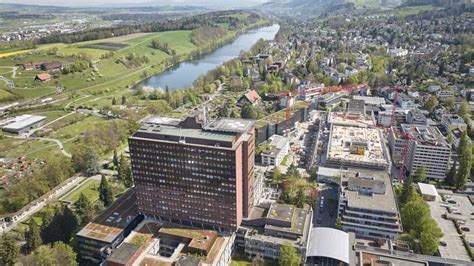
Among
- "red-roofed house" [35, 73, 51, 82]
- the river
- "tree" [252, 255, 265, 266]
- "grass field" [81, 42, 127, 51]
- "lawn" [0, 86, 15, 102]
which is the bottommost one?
A: the river

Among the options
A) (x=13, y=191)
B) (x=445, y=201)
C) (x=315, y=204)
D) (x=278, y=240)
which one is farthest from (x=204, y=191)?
(x=445, y=201)

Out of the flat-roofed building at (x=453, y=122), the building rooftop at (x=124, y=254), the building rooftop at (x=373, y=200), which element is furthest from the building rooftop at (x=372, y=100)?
the building rooftop at (x=124, y=254)

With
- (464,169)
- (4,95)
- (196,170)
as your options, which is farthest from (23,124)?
(464,169)

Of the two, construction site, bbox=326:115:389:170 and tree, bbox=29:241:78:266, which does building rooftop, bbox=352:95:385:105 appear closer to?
construction site, bbox=326:115:389:170

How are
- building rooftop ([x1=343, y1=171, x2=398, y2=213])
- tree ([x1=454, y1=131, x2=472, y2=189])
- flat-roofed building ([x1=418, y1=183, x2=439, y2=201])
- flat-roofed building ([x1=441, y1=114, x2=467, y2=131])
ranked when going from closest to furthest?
building rooftop ([x1=343, y1=171, x2=398, y2=213])
flat-roofed building ([x1=418, y1=183, x2=439, y2=201])
tree ([x1=454, y1=131, x2=472, y2=189])
flat-roofed building ([x1=441, y1=114, x2=467, y2=131])

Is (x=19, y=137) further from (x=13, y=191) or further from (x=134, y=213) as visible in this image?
(x=134, y=213)

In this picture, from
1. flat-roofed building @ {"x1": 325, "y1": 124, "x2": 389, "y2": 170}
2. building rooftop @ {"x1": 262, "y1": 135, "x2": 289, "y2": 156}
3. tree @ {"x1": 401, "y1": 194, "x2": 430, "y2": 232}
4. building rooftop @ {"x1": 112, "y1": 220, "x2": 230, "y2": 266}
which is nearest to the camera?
building rooftop @ {"x1": 112, "y1": 220, "x2": 230, "y2": 266}

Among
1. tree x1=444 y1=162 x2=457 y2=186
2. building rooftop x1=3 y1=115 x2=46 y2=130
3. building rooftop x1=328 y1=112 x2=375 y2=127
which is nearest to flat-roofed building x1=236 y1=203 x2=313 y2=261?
tree x1=444 y1=162 x2=457 y2=186

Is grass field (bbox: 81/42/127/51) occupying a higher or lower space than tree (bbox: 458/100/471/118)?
higher
